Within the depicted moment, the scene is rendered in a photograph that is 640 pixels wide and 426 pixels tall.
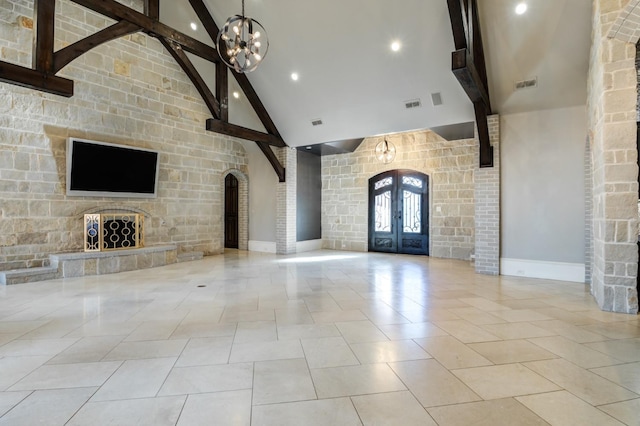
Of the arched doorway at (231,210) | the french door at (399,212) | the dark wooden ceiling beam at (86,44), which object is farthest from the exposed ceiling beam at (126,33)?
the french door at (399,212)

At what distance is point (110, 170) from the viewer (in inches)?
259

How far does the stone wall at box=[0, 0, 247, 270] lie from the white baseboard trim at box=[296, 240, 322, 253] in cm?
219

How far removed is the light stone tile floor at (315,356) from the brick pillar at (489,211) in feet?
3.75

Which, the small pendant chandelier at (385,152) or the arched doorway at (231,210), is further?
the arched doorway at (231,210)

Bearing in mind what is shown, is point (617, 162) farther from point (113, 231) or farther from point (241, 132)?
point (113, 231)

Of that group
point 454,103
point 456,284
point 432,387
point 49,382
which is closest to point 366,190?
point 454,103

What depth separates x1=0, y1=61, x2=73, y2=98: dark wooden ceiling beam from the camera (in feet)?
13.1

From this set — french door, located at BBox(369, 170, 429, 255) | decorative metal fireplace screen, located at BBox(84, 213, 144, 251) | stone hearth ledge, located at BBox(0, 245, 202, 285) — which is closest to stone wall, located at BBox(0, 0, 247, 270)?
decorative metal fireplace screen, located at BBox(84, 213, 144, 251)

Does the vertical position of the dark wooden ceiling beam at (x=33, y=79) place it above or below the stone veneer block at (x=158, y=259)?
above

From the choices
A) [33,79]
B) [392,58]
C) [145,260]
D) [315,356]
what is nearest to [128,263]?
[145,260]

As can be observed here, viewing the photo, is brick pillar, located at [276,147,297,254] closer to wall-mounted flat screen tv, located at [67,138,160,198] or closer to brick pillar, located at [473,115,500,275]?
wall-mounted flat screen tv, located at [67,138,160,198]

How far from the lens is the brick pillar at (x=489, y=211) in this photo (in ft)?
19.7

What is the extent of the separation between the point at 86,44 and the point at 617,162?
7078 millimetres

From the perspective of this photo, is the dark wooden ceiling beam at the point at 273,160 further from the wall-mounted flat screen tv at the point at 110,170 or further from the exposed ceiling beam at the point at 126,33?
the wall-mounted flat screen tv at the point at 110,170
